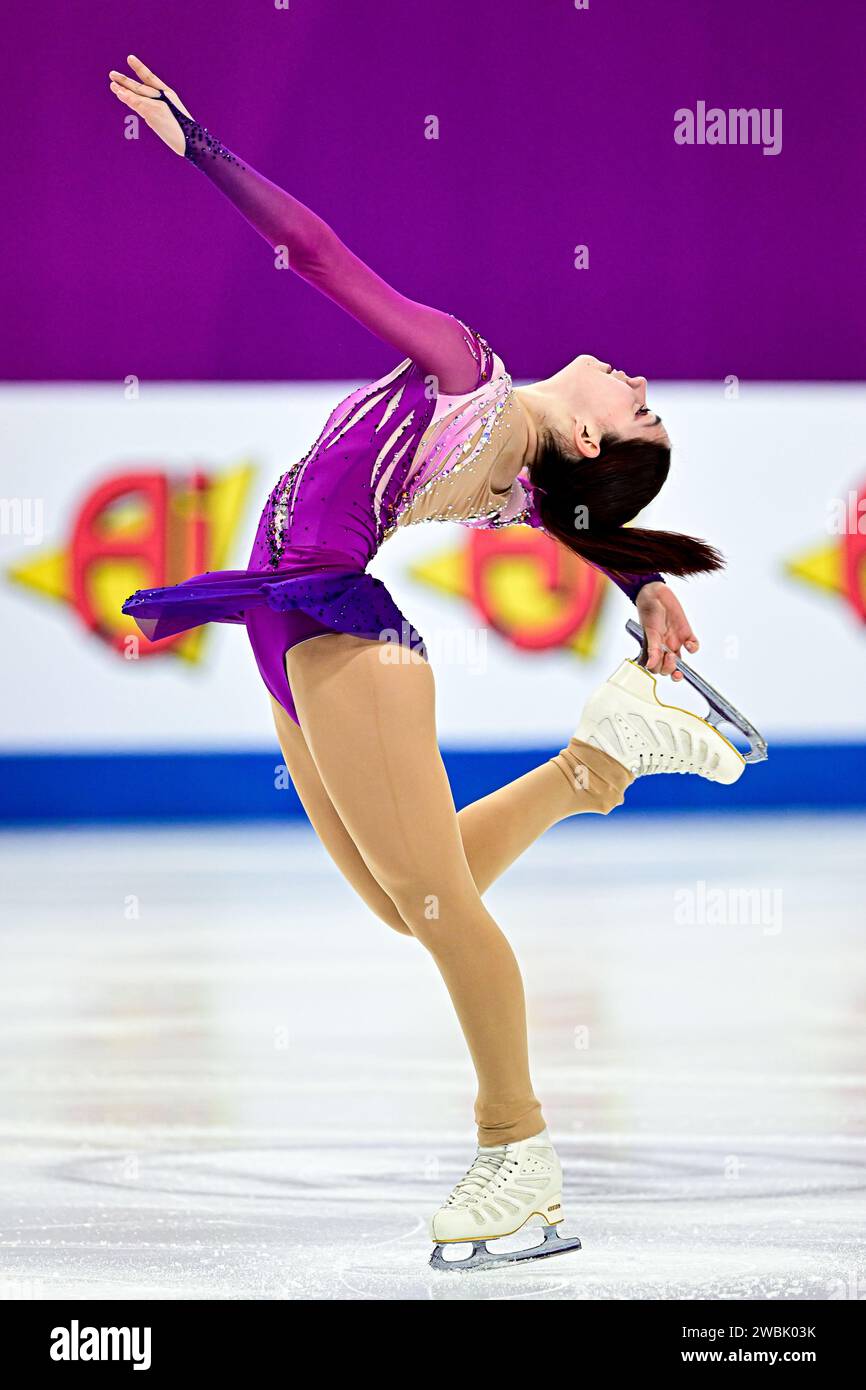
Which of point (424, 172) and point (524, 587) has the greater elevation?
point (424, 172)

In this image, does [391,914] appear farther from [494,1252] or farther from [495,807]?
[494,1252]

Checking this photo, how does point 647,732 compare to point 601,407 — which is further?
point 647,732

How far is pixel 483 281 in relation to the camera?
22.0 feet

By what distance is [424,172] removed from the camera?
6.63 metres

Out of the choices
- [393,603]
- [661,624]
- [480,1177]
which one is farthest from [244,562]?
[480,1177]

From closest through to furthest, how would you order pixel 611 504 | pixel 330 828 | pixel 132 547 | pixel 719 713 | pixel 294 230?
pixel 294 230 → pixel 330 828 → pixel 611 504 → pixel 719 713 → pixel 132 547

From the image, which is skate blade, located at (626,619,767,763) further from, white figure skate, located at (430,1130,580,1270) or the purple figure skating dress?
white figure skate, located at (430,1130,580,1270)

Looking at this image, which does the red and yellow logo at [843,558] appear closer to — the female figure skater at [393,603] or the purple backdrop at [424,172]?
the purple backdrop at [424,172]

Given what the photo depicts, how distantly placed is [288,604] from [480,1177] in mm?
720

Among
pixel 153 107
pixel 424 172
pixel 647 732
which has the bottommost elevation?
pixel 647 732

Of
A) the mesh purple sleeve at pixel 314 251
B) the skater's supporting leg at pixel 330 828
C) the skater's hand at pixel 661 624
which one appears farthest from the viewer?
the skater's hand at pixel 661 624

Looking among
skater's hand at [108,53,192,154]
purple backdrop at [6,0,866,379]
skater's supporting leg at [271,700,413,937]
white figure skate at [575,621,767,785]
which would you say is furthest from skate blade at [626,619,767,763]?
purple backdrop at [6,0,866,379]

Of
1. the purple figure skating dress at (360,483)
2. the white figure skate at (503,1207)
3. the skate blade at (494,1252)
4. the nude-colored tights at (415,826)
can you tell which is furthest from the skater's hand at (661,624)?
the skate blade at (494,1252)

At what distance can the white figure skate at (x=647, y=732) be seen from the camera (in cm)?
245
